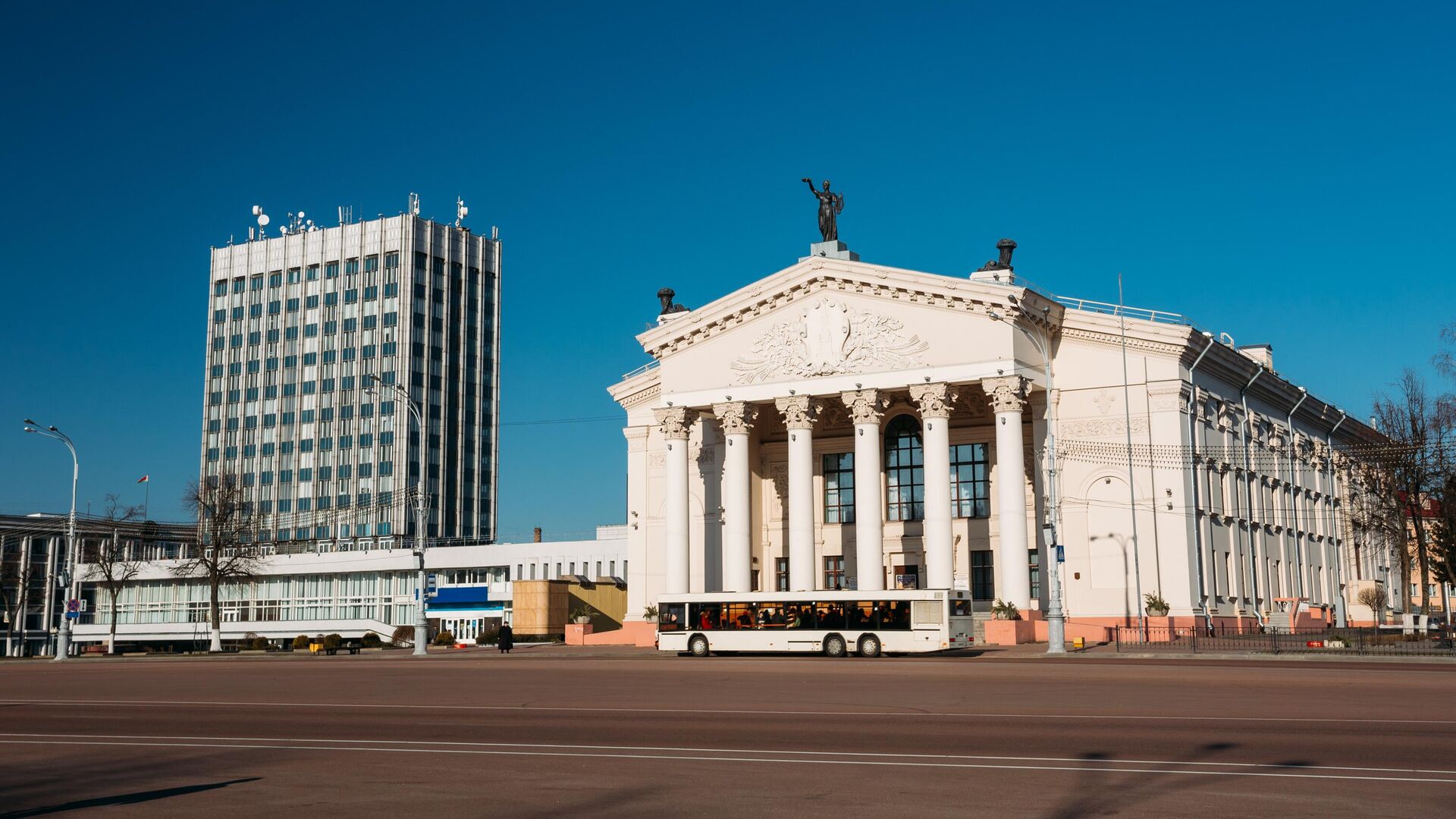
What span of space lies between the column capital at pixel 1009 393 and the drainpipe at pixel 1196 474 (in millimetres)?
7347

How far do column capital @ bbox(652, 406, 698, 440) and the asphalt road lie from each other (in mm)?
31390

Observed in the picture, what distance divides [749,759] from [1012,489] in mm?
40892

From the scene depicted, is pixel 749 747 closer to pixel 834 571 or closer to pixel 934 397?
pixel 934 397

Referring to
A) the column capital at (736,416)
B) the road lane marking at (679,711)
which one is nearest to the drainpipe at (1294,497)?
the column capital at (736,416)

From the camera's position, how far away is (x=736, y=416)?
5969 centimetres

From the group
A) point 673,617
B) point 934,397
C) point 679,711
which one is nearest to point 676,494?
point 673,617

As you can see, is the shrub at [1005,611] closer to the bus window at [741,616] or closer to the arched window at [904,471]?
the arched window at [904,471]

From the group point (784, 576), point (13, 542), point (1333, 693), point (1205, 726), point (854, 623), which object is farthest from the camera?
point (13, 542)

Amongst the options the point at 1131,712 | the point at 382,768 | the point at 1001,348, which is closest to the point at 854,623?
the point at 1001,348

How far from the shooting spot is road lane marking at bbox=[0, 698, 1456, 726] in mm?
18500

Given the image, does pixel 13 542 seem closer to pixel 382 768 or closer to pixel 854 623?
pixel 854 623

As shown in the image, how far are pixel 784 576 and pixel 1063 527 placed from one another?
15106 millimetres

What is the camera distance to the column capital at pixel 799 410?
57.8 m

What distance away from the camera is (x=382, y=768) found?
526 inches
